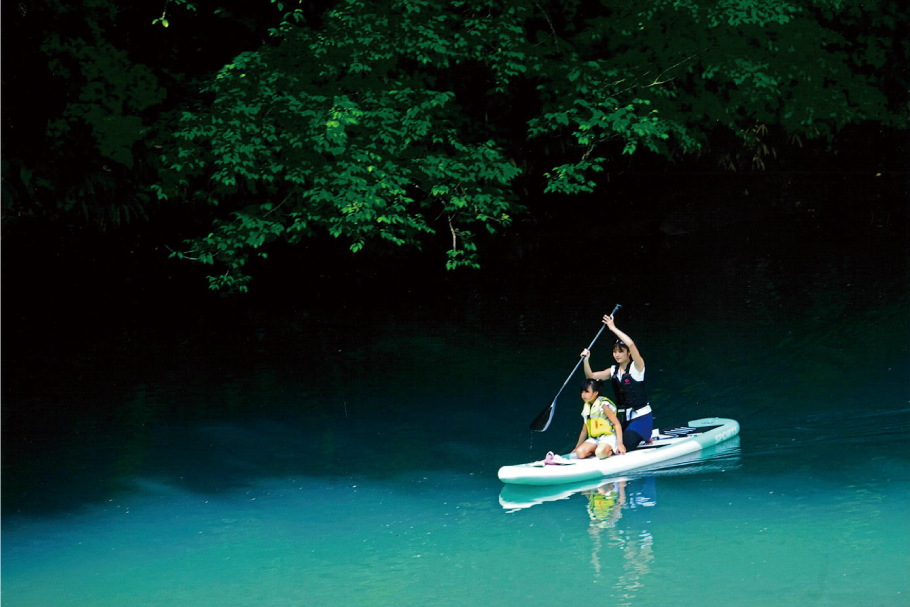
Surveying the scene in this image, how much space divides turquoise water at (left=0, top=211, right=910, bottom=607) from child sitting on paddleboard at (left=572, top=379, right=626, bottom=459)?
0.40 metres

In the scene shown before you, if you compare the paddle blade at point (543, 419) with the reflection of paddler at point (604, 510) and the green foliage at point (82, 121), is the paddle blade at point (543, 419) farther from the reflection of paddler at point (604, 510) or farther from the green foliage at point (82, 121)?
the green foliage at point (82, 121)

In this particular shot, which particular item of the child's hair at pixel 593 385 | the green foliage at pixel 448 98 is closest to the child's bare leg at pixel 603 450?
the child's hair at pixel 593 385

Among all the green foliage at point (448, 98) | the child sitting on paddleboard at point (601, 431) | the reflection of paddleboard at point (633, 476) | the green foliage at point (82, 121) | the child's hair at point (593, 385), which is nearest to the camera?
the reflection of paddleboard at point (633, 476)

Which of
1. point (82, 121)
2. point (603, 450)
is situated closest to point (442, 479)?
point (603, 450)

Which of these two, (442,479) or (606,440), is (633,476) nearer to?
(606,440)

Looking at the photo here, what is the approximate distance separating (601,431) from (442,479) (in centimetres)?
170

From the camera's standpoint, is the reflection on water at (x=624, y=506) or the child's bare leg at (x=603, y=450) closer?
the reflection on water at (x=624, y=506)

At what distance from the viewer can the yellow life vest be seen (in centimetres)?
1095

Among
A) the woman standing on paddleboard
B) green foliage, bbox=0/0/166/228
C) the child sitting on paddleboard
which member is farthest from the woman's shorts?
green foliage, bbox=0/0/166/228

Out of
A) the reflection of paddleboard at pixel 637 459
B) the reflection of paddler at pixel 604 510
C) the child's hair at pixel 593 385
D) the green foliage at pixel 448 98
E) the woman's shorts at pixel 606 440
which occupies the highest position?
the green foliage at pixel 448 98

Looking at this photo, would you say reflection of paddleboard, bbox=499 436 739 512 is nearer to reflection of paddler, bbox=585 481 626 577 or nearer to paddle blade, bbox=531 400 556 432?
reflection of paddler, bbox=585 481 626 577

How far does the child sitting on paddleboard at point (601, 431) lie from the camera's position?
1094cm

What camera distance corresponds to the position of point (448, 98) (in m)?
14.0

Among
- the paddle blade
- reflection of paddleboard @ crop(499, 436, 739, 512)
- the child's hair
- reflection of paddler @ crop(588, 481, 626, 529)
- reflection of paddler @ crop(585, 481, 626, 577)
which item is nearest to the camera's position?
reflection of paddler @ crop(585, 481, 626, 577)
